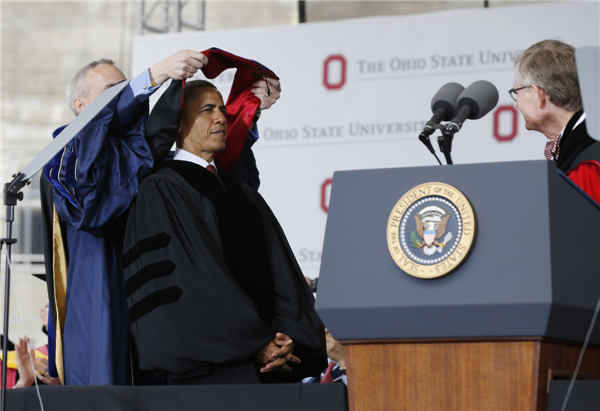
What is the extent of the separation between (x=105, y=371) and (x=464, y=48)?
10.7 feet

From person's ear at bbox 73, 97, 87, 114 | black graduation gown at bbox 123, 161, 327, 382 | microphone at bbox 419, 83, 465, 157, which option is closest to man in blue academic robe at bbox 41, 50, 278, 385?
black graduation gown at bbox 123, 161, 327, 382

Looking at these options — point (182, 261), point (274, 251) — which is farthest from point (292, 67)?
point (182, 261)

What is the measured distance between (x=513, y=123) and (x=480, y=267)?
340 centimetres

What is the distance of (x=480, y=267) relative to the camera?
149 centimetres

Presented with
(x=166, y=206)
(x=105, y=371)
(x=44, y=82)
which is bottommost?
(x=105, y=371)

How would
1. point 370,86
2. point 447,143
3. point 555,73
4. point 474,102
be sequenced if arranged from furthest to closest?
point 370,86 < point 555,73 < point 474,102 < point 447,143

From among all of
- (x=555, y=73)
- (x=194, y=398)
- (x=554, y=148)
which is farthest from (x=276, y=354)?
(x=555, y=73)

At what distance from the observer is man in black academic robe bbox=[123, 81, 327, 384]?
7.02 ft

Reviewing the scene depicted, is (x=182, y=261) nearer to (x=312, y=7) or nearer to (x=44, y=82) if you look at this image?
(x=312, y=7)

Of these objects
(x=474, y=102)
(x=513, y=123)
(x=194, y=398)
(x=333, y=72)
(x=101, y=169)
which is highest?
(x=333, y=72)

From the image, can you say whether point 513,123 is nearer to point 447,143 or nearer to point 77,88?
point 77,88

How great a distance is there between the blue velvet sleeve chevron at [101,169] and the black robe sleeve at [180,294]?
0.20ft

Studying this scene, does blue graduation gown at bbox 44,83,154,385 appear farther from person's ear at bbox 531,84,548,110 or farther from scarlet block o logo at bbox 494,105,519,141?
scarlet block o logo at bbox 494,105,519,141

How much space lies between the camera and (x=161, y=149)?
2.52m
